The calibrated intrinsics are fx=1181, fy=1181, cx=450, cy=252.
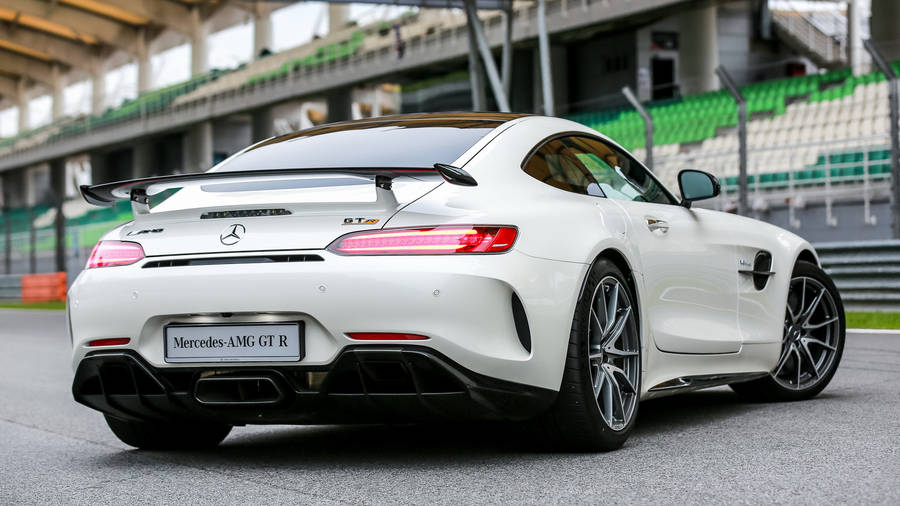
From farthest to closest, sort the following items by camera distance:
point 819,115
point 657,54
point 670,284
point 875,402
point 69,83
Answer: point 69,83
point 657,54
point 819,115
point 875,402
point 670,284

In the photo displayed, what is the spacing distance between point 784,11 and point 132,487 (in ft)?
135

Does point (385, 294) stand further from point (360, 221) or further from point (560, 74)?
point (560, 74)

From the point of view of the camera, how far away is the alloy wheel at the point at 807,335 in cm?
589

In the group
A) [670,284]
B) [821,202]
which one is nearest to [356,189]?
[670,284]

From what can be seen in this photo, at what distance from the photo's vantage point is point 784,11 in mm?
41812

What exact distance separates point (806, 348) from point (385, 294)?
3.01 meters

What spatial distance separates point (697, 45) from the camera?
112 feet

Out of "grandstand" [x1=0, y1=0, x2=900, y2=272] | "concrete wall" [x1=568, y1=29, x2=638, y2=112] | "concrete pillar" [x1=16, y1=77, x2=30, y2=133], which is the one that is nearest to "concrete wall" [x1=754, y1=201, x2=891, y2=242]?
"grandstand" [x1=0, y1=0, x2=900, y2=272]

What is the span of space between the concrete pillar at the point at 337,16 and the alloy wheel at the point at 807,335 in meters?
44.7

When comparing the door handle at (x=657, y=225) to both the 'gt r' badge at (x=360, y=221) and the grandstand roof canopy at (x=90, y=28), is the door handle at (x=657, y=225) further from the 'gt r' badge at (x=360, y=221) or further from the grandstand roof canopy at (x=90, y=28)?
the grandstand roof canopy at (x=90, y=28)

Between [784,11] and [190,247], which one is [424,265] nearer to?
[190,247]

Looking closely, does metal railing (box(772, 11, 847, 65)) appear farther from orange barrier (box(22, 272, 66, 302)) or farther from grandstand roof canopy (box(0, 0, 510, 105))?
orange barrier (box(22, 272, 66, 302))

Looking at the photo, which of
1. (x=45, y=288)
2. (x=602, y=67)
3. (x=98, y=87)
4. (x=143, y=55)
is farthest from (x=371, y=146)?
(x=98, y=87)

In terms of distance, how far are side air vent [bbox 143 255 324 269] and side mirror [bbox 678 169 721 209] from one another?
2.08 m
